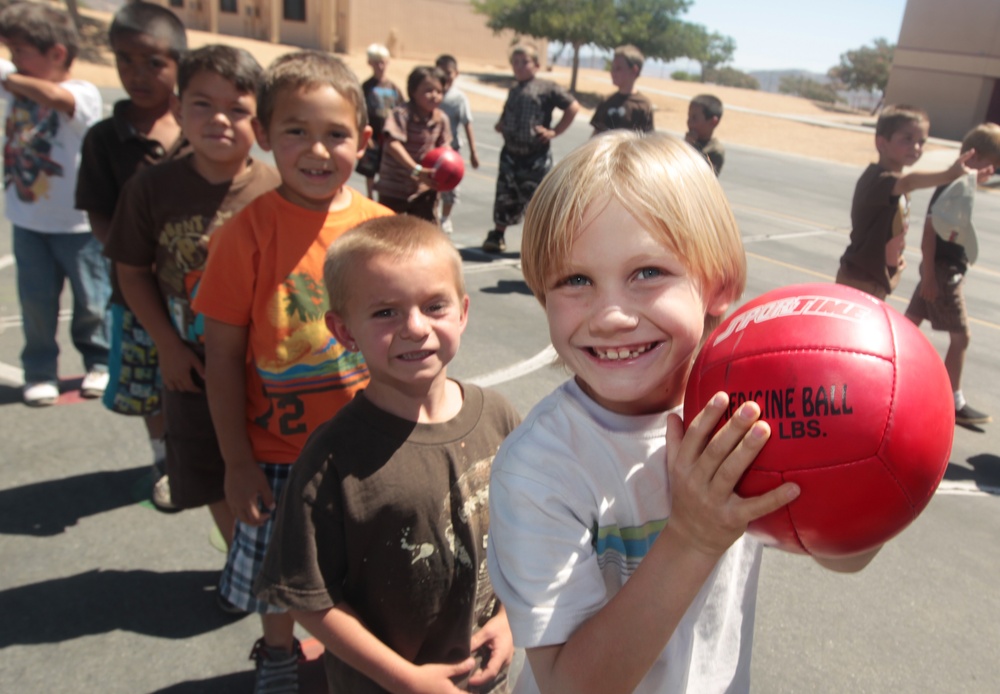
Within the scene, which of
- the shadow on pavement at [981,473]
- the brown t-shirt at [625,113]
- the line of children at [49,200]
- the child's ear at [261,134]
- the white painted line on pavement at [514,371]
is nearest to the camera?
the child's ear at [261,134]

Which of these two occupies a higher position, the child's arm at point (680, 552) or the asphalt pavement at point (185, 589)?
the child's arm at point (680, 552)

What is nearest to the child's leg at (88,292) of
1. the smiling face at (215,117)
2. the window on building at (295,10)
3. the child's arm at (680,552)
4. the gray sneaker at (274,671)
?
the smiling face at (215,117)

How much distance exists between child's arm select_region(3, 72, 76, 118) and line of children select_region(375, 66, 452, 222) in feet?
12.3

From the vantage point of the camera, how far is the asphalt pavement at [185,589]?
301 cm

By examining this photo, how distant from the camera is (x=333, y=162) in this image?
8.32ft

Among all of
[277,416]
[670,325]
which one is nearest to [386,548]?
[277,416]

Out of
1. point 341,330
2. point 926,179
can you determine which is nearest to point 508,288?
point 926,179

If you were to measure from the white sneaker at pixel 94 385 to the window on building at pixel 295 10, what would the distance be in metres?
50.9

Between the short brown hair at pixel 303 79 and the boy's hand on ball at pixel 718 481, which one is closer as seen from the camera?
the boy's hand on ball at pixel 718 481

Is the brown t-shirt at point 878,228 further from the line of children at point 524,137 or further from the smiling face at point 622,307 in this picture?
the smiling face at point 622,307

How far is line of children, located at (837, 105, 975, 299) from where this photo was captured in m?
5.48

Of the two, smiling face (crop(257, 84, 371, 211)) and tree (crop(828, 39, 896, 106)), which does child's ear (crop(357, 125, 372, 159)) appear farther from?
tree (crop(828, 39, 896, 106))

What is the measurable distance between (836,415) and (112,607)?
3.11 metres

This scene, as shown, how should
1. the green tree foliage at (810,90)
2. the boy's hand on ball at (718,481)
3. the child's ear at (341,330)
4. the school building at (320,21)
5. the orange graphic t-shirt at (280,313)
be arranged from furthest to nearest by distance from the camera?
the green tree foliage at (810,90), the school building at (320,21), the orange graphic t-shirt at (280,313), the child's ear at (341,330), the boy's hand on ball at (718,481)
